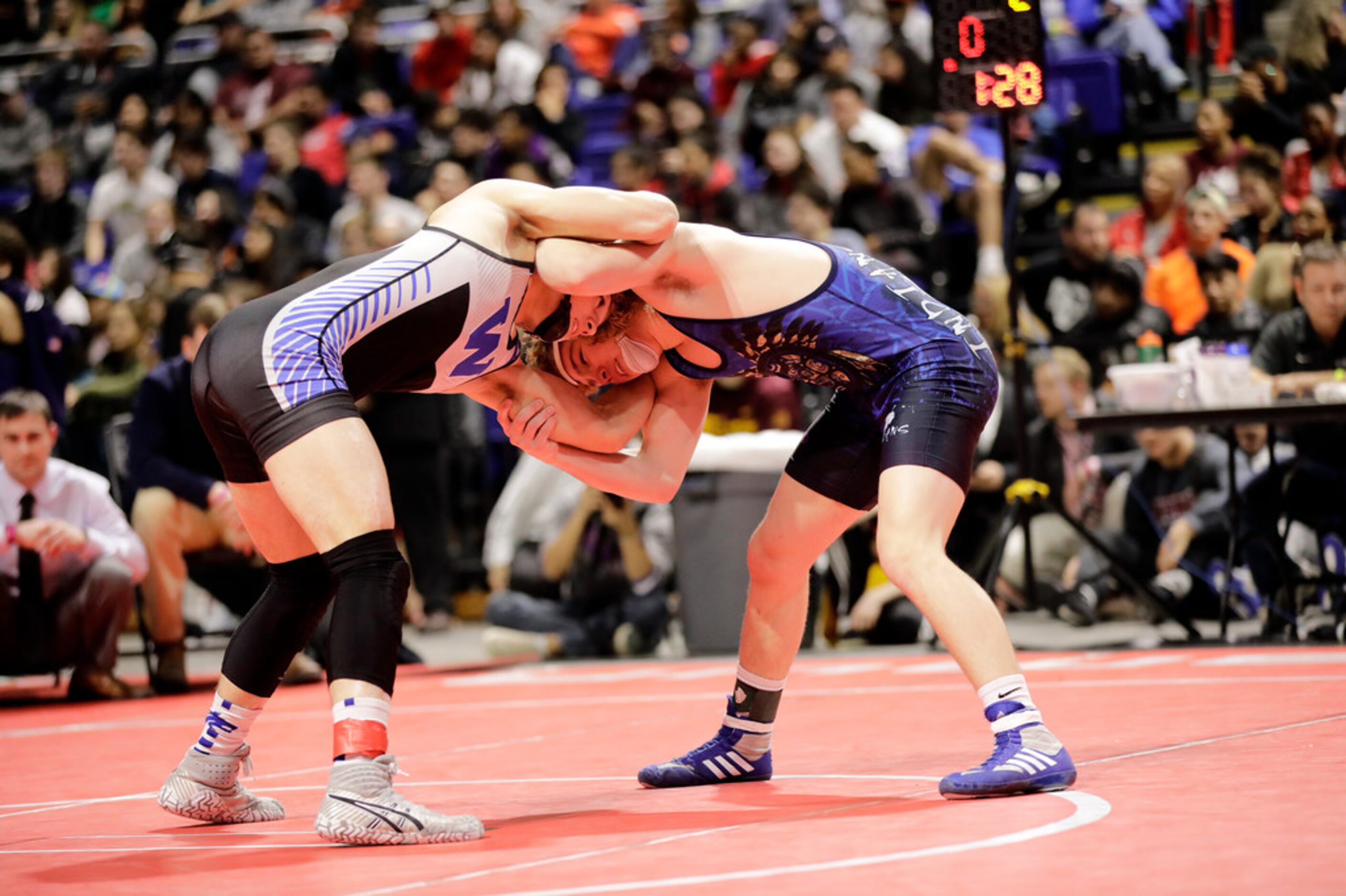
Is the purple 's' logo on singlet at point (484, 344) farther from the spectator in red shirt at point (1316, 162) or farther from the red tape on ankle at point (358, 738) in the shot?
the spectator in red shirt at point (1316, 162)

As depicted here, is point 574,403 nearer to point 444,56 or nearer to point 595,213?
point 595,213

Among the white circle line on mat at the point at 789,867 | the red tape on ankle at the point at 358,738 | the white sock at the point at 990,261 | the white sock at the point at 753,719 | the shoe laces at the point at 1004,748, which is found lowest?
the white sock at the point at 753,719

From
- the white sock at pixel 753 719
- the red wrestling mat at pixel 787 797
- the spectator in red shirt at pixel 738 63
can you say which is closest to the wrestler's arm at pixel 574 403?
the white sock at pixel 753 719

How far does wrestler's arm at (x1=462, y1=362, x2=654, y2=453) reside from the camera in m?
3.95

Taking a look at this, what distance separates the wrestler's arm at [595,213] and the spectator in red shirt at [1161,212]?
668cm

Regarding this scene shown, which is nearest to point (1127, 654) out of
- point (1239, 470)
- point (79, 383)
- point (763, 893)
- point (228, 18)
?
point (1239, 470)

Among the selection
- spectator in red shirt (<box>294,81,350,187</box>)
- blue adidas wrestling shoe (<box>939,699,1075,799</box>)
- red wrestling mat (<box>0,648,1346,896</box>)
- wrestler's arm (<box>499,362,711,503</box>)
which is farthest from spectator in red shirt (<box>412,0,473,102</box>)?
blue adidas wrestling shoe (<box>939,699,1075,799</box>)

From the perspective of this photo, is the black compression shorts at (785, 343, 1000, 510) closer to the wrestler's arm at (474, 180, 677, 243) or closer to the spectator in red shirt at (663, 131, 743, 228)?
the wrestler's arm at (474, 180, 677, 243)

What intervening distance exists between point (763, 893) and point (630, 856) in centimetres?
47

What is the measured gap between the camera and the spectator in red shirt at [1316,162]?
921 centimetres

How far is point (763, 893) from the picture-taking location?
8.82ft

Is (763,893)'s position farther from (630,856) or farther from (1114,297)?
(1114,297)

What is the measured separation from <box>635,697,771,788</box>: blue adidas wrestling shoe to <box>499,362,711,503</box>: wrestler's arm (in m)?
0.58

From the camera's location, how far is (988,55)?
7223 mm
